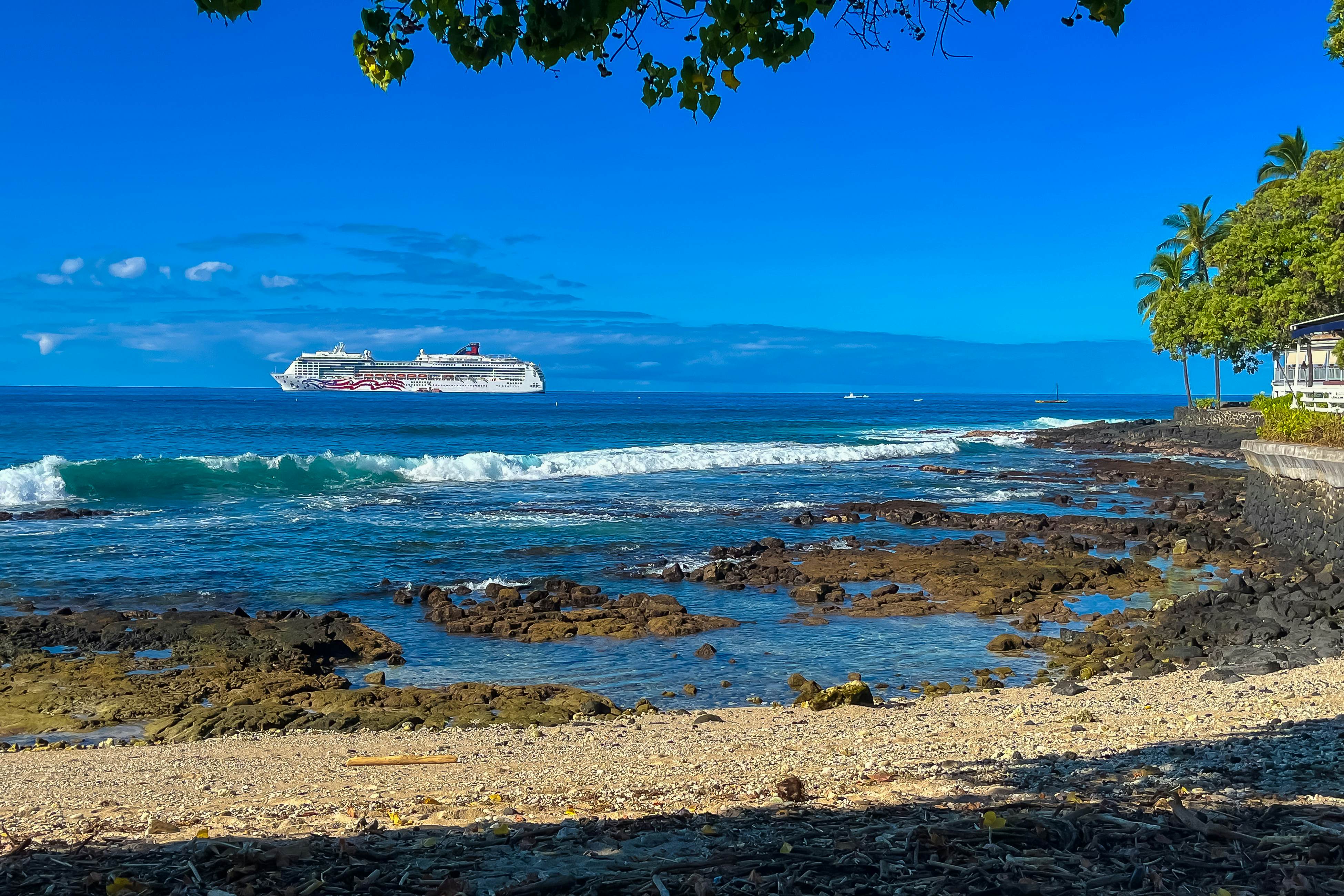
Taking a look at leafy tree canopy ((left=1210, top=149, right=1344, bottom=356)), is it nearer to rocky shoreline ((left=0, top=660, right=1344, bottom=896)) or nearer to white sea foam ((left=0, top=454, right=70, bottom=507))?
rocky shoreline ((left=0, top=660, right=1344, bottom=896))

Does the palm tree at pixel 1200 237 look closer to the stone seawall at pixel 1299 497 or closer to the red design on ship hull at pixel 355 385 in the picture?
the stone seawall at pixel 1299 497

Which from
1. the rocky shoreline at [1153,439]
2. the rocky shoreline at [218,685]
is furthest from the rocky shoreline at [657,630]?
the rocky shoreline at [1153,439]

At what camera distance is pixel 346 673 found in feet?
36.1

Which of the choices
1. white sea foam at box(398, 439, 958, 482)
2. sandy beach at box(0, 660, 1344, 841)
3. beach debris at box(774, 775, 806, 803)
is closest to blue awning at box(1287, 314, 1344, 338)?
sandy beach at box(0, 660, 1344, 841)

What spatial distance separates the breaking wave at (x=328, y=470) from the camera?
2931 cm

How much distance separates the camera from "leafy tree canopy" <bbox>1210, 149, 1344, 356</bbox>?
864 inches

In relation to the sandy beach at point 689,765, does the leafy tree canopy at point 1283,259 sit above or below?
above

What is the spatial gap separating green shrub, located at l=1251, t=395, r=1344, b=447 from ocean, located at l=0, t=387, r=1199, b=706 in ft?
21.0

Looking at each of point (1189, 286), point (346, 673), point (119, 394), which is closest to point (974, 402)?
point (1189, 286)

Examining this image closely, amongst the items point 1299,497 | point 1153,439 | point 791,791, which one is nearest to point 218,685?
point 791,791

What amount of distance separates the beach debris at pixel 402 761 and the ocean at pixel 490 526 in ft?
9.51

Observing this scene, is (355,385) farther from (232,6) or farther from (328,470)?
(232,6)

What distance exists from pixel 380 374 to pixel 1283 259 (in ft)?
449

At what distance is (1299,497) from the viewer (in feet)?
55.9
